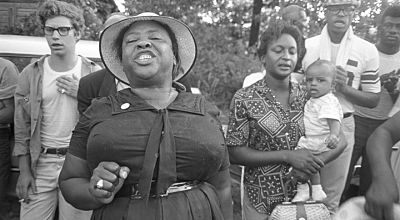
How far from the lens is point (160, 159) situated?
6.46 ft

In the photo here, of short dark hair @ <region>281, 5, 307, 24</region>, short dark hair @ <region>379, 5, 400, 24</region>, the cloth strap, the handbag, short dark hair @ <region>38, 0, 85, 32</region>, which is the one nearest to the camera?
the cloth strap

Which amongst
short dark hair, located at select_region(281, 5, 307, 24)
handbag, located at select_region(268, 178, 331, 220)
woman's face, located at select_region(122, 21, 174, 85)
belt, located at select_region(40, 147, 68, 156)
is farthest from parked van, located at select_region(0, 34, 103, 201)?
handbag, located at select_region(268, 178, 331, 220)

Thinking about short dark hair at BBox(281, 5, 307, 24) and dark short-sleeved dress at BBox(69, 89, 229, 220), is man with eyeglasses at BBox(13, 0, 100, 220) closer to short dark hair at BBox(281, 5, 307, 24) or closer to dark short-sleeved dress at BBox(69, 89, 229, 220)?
dark short-sleeved dress at BBox(69, 89, 229, 220)

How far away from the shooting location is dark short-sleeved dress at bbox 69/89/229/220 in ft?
6.44

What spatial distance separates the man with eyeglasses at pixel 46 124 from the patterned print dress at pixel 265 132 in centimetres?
116

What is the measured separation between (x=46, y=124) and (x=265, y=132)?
60.2 inches

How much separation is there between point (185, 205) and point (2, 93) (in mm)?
2151

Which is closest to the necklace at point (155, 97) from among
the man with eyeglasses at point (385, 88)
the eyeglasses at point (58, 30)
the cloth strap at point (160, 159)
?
the cloth strap at point (160, 159)

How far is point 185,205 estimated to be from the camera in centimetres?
204

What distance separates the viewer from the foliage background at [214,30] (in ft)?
30.3

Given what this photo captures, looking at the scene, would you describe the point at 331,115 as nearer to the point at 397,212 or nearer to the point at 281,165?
the point at 281,165

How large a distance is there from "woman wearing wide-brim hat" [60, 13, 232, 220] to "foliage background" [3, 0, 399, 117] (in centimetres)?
582

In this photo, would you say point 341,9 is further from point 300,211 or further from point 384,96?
point 300,211

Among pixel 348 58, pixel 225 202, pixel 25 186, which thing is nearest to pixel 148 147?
pixel 225 202
